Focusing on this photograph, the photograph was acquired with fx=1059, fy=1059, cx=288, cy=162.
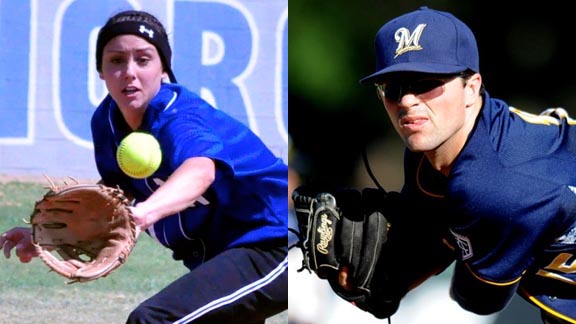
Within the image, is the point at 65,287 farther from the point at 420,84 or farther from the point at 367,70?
the point at 420,84

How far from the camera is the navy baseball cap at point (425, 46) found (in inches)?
107

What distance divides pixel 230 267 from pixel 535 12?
1.40 meters

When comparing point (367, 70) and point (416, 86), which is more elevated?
point (416, 86)

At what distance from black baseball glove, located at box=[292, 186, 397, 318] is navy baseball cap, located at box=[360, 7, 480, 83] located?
0.46 metres

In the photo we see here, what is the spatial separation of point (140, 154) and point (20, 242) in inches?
18.6

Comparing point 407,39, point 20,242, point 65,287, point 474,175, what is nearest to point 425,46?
point 407,39

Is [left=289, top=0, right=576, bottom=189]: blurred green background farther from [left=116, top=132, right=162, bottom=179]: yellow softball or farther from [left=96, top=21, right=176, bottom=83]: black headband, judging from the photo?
[left=116, top=132, right=162, bottom=179]: yellow softball

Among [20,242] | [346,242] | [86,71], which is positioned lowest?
[20,242]

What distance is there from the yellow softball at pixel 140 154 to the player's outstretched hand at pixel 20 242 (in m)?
0.40

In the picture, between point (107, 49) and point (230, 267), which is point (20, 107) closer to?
point (107, 49)

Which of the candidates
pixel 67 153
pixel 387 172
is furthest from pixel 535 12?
pixel 67 153

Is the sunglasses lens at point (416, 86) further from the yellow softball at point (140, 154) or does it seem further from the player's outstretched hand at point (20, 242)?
the player's outstretched hand at point (20, 242)

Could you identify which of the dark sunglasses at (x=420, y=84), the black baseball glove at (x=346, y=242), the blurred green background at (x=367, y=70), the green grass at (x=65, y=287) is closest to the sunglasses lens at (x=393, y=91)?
the dark sunglasses at (x=420, y=84)

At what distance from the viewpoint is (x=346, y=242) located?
3031mm
